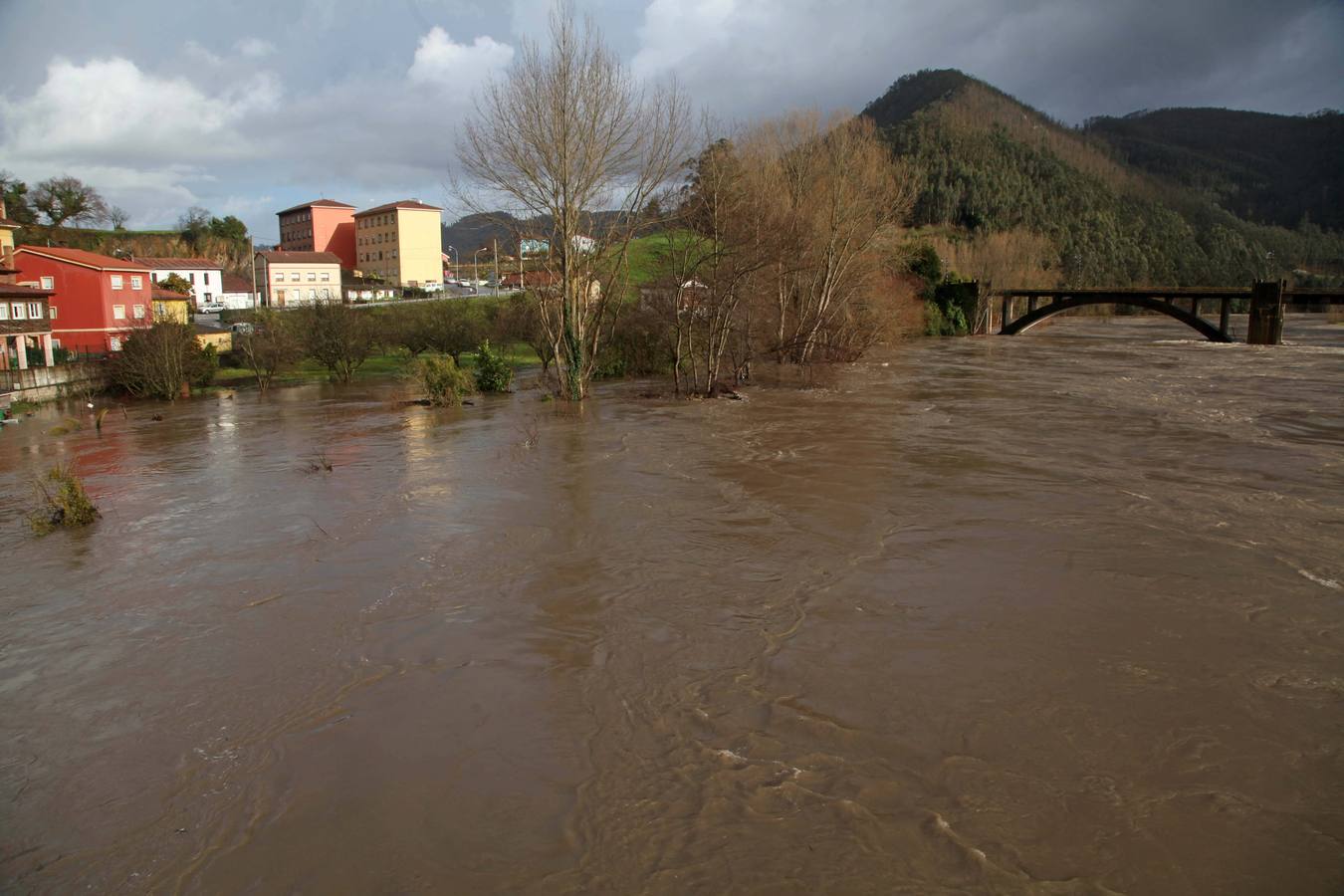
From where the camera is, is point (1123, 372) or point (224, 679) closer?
point (224, 679)

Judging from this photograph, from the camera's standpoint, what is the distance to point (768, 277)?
29.7 meters

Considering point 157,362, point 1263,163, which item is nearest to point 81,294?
point 157,362

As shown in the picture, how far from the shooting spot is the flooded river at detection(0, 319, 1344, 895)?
502 centimetres

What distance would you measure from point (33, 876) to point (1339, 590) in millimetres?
11506

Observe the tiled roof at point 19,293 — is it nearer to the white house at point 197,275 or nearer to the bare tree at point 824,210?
the white house at point 197,275

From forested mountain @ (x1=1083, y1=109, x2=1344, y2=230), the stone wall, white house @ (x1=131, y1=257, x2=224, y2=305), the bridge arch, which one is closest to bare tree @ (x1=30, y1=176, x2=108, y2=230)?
white house @ (x1=131, y1=257, x2=224, y2=305)

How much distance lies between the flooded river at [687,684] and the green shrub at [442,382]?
12921mm

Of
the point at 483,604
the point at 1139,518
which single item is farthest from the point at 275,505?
the point at 1139,518

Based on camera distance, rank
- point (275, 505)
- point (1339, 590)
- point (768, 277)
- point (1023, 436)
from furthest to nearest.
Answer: point (768, 277) < point (1023, 436) < point (275, 505) < point (1339, 590)

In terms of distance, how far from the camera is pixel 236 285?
79.9 metres

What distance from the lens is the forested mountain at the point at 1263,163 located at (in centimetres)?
14975

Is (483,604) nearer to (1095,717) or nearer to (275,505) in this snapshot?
(1095,717)

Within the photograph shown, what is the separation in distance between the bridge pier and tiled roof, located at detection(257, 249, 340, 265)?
78211 mm

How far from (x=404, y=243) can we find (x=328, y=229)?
23.7 m
